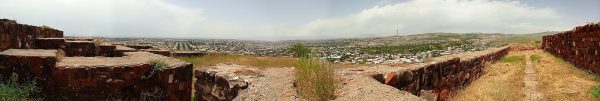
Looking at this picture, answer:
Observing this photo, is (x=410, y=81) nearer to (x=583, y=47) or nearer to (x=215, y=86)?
(x=215, y=86)

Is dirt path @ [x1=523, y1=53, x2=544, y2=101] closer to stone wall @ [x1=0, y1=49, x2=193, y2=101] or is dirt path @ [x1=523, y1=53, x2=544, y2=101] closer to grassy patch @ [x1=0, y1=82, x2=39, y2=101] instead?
stone wall @ [x1=0, y1=49, x2=193, y2=101]

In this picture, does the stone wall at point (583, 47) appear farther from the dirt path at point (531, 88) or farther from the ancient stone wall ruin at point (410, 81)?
the ancient stone wall ruin at point (410, 81)

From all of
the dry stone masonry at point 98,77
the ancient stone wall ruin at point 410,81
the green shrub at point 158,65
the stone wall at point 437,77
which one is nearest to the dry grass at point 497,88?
the stone wall at point 437,77

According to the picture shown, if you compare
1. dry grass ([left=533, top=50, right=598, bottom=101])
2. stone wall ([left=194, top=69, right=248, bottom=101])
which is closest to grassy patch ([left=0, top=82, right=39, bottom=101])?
stone wall ([left=194, top=69, right=248, bottom=101])

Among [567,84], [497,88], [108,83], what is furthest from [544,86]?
[108,83]

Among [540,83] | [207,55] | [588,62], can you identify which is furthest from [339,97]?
[207,55]
